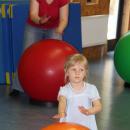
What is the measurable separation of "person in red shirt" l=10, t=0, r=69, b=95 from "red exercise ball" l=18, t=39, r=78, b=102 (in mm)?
95

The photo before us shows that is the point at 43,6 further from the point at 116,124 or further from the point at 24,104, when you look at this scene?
the point at 116,124

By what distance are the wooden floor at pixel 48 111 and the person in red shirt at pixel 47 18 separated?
2.22 ft

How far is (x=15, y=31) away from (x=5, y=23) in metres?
0.14

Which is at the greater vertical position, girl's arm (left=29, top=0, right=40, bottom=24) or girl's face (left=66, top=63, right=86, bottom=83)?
girl's arm (left=29, top=0, right=40, bottom=24)

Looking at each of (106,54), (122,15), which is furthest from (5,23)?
(122,15)

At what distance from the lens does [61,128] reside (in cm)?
186

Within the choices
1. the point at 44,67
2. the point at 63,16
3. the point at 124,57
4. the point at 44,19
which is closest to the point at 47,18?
the point at 44,19

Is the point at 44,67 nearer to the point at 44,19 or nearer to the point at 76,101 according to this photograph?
the point at 44,19

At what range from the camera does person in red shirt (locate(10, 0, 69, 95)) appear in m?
3.28

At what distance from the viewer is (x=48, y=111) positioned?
346 centimetres

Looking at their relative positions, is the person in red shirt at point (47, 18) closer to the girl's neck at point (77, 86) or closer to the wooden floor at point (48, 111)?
the wooden floor at point (48, 111)

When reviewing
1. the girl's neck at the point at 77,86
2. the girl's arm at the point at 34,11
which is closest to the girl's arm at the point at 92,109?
the girl's neck at the point at 77,86

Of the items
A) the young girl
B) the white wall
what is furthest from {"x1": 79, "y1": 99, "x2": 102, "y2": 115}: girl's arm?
the white wall

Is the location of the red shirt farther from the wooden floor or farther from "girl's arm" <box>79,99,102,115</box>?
"girl's arm" <box>79,99,102,115</box>
